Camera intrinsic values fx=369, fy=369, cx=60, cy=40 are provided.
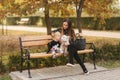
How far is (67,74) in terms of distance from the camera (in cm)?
892

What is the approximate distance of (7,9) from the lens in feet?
49.8

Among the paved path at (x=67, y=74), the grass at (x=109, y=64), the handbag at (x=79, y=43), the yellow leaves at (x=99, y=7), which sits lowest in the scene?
the grass at (x=109, y=64)

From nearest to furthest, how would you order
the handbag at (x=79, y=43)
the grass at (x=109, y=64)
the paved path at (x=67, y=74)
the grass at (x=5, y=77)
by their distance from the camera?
the paved path at (x=67, y=74), the grass at (x=5, y=77), the handbag at (x=79, y=43), the grass at (x=109, y=64)

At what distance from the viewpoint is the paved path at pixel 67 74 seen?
8.55 m

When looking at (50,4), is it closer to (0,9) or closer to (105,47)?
(0,9)

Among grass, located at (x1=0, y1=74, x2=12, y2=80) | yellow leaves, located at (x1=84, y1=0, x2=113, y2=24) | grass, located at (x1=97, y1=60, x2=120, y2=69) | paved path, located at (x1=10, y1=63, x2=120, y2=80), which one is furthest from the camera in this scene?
yellow leaves, located at (x1=84, y1=0, x2=113, y2=24)

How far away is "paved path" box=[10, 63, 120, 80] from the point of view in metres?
8.55

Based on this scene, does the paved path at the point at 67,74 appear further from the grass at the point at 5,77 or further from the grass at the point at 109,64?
the grass at the point at 109,64

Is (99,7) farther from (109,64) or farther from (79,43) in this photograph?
(79,43)

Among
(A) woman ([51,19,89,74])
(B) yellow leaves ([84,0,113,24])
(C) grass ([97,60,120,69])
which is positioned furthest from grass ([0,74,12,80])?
(B) yellow leaves ([84,0,113,24])

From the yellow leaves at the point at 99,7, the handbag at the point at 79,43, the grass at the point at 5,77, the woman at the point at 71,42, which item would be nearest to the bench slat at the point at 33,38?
the woman at the point at 71,42

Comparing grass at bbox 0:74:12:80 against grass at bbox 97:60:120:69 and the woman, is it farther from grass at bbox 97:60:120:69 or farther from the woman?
grass at bbox 97:60:120:69

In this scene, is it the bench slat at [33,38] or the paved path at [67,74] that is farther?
the bench slat at [33,38]

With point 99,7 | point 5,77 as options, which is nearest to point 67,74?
point 5,77
